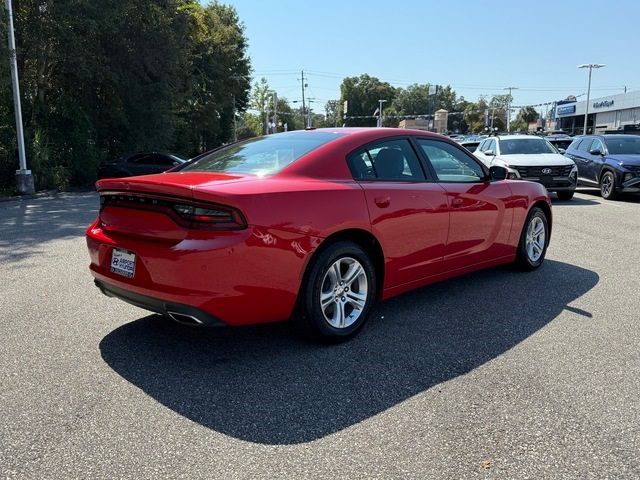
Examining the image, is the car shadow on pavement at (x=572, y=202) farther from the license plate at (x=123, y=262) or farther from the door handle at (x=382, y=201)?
the license plate at (x=123, y=262)

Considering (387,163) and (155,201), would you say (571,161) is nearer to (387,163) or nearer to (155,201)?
(387,163)

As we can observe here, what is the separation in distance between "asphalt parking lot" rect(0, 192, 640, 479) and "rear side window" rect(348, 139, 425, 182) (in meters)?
1.21

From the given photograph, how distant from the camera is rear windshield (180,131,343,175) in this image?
13.5ft

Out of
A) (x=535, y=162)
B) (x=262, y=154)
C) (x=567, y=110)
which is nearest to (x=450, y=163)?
(x=262, y=154)

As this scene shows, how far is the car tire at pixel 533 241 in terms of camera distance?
6.03m

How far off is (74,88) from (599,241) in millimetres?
19861

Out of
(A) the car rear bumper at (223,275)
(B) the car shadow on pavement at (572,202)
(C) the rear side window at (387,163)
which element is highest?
(C) the rear side window at (387,163)

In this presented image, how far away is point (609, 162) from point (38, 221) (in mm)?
13798

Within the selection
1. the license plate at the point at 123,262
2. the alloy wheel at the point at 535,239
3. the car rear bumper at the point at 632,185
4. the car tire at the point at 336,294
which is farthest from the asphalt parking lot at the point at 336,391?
the car rear bumper at the point at 632,185

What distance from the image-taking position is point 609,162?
1425cm

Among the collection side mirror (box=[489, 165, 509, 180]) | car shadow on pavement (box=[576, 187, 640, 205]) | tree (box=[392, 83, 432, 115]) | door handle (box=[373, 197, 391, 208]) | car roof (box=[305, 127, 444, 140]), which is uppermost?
tree (box=[392, 83, 432, 115])

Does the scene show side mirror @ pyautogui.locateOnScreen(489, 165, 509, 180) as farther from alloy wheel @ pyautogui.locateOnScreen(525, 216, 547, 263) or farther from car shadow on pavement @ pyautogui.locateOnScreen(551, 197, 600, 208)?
car shadow on pavement @ pyautogui.locateOnScreen(551, 197, 600, 208)

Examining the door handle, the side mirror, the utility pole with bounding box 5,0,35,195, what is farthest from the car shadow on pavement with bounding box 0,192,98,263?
the side mirror

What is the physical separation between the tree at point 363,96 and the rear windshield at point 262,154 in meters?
131
